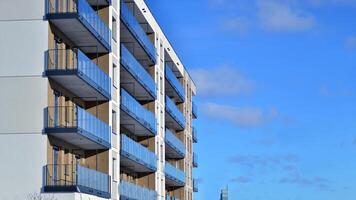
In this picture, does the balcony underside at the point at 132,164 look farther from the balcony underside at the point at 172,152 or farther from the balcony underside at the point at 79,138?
the balcony underside at the point at 172,152

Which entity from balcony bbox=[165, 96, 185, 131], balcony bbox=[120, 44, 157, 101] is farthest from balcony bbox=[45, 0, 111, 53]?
balcony bbox=[165, 96, 185, 131]

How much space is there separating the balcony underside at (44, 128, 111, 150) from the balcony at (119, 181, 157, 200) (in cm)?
655

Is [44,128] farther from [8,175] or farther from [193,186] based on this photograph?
[193,186]

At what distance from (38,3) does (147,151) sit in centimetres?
2491

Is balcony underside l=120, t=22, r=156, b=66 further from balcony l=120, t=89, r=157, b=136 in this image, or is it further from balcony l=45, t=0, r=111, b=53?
balcony l=45, t=0, r=111, b=53

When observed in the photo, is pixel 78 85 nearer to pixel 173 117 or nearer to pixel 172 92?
pixel 173 117

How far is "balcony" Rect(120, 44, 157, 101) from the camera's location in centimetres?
5562

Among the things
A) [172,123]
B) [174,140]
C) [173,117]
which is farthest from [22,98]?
[172,123]

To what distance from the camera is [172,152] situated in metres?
81.8

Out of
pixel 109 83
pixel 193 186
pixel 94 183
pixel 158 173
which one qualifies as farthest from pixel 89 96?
pixel 193 186

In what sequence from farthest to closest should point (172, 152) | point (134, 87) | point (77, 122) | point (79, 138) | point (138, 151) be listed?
point (172, 152)
point (134, 87)
point (138, 151)
point (79, 138)
point (77, 122)

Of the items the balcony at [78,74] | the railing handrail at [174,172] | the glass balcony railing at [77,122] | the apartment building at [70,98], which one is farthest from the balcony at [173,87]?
the glass balcony railing at [77,122]

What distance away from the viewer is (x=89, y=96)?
48000 mm

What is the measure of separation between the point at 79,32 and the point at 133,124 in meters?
17.4
